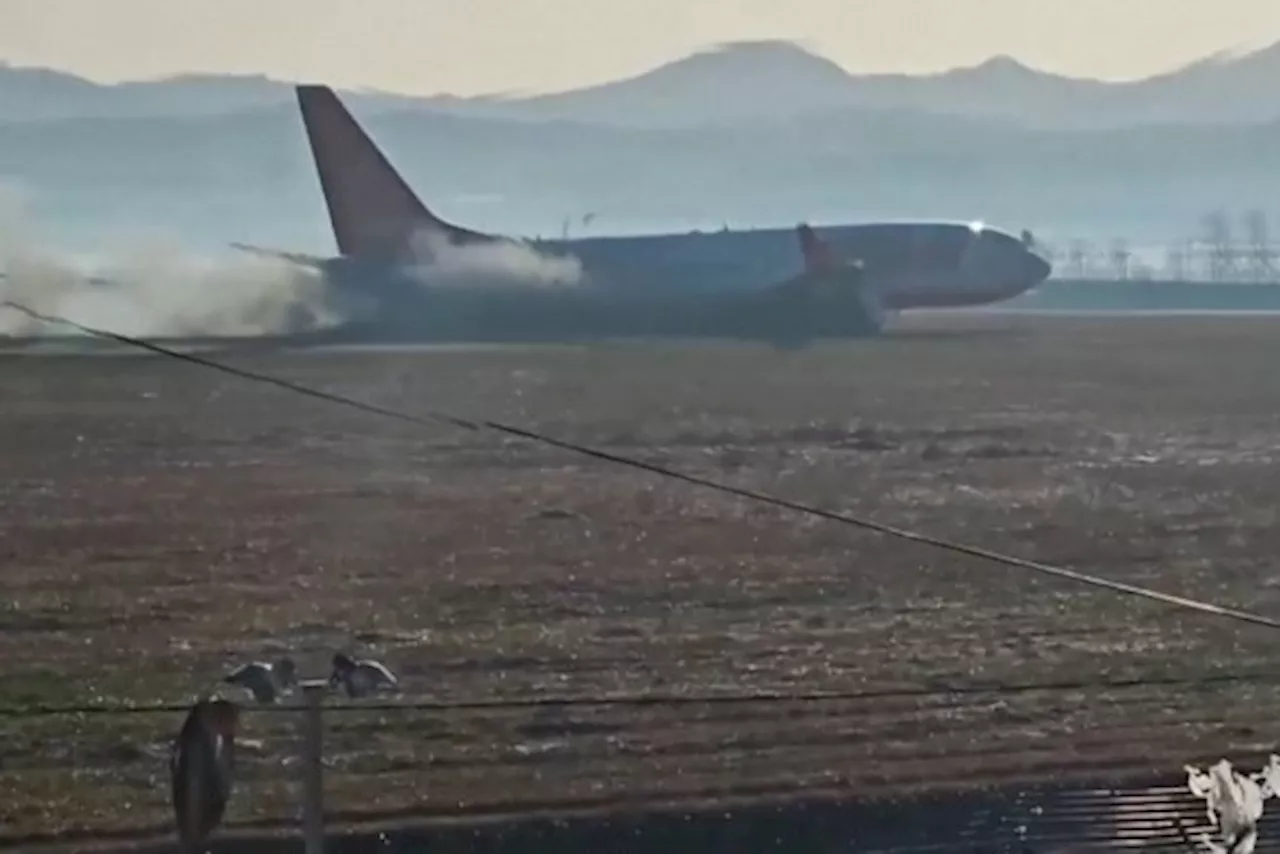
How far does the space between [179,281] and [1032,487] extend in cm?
143

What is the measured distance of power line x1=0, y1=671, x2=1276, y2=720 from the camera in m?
3.38

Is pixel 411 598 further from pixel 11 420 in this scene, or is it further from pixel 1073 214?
pixel 1073 214

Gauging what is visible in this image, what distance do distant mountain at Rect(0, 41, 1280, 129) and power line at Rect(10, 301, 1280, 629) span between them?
13.7 inches

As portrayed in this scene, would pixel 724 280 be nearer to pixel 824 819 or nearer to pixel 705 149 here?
pixel 705 149

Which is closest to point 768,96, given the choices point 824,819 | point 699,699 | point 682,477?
point 682,477

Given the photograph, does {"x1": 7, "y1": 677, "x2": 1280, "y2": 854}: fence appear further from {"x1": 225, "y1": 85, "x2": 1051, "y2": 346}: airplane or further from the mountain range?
the mountain range

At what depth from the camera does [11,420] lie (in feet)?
11.1

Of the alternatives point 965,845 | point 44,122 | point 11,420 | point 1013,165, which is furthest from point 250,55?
point 965,845

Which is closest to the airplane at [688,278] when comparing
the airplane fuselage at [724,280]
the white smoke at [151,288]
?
the airplane fuselage at [724,280]

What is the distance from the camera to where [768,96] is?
3529mm

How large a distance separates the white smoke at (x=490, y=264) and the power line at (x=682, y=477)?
0.22 meters

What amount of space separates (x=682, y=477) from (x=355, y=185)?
70 centimetres

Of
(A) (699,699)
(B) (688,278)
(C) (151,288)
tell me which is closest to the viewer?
(C) (151,288)

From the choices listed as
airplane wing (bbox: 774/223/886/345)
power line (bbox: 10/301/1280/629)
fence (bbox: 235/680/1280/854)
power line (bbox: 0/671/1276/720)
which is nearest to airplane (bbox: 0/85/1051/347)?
airplane wing (bbox: 774/223/886/345)
